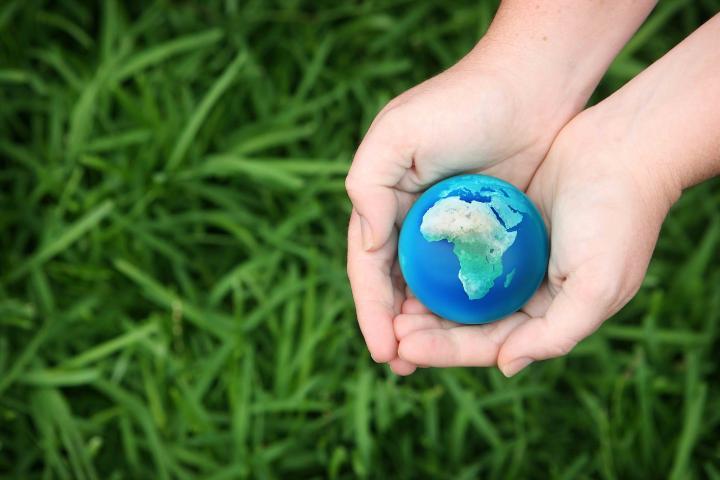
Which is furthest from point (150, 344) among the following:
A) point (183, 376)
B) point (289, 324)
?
point (289, 324)

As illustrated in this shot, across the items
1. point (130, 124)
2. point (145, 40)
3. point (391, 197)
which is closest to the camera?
point (391, 197)

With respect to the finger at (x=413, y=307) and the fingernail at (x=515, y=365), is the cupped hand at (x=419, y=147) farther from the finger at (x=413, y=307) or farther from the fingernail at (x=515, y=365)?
the fingernail at (x=515, y=365)

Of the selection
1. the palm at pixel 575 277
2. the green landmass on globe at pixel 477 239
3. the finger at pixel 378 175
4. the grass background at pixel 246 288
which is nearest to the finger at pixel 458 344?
the palm at pixel 575 277

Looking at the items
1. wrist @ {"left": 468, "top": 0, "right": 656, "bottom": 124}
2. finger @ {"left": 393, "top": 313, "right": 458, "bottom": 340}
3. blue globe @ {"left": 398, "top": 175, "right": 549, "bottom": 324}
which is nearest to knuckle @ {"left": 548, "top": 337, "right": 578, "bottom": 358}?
blue globe @ {"left": 398, "top": 175, "right": 549, "bottom": 324}

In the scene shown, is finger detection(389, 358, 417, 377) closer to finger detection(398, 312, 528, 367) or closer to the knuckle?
finger detection(398, 312, 528, 367)

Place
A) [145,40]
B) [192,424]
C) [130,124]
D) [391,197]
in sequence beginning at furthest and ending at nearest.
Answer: [145,40] < [130,124] < [192,424] < [391,197]

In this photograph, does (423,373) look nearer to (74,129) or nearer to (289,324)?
(289,324)

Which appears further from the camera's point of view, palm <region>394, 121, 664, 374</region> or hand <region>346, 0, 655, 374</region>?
hand <region>346, 0, 655, 374</region>
